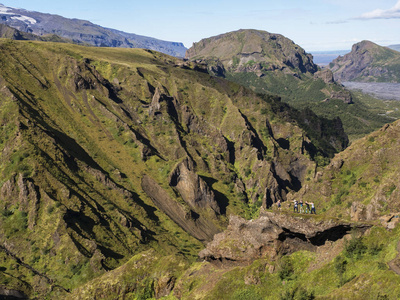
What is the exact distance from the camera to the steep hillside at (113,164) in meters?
86.2

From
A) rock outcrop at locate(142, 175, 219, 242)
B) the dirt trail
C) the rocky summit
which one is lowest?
rock outcrop at locate(142, 175, 219, 242)

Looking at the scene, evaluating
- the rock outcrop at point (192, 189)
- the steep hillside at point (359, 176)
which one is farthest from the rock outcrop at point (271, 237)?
the rock outcrop at point (192, 189)

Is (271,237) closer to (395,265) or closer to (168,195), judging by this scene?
(395,265)

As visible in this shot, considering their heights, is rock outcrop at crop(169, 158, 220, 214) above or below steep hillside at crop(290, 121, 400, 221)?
below

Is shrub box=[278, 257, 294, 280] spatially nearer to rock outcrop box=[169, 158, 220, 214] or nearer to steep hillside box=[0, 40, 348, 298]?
steep hillside box=[0, 40, 348, 298]

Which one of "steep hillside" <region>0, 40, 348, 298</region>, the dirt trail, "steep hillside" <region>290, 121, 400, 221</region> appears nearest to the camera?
the dirt trail

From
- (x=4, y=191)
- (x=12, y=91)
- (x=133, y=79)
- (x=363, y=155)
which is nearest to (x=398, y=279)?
(x=363, y=155)

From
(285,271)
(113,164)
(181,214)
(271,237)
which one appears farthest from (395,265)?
(113,164)

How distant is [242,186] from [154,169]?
37.7m

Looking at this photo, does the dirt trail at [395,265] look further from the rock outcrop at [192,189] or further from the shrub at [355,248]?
the rock outcrop at [192,189]

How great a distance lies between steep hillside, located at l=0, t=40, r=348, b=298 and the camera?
86.2 m

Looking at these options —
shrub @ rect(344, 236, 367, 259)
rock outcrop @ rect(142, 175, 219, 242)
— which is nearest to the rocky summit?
shrub @ rect(344, 236, 367, 259)

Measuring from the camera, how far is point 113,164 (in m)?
130

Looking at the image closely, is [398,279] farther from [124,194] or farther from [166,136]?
[166,136]
